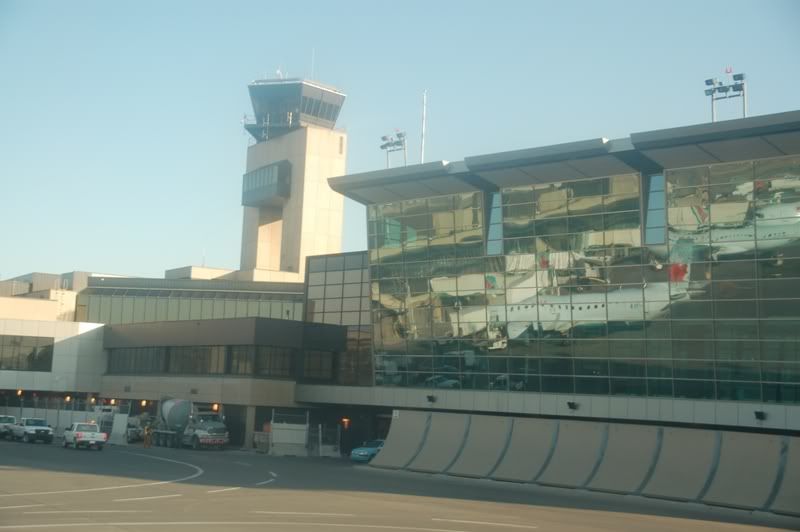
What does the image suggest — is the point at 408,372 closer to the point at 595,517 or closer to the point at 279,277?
the point at 595,517

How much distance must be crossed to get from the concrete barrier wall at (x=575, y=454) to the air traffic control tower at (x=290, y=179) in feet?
199

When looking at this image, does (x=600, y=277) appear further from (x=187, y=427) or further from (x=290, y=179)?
(x=290, y=179)

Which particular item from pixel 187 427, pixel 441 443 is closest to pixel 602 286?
pixel 441 443

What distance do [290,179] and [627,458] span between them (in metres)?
68.7

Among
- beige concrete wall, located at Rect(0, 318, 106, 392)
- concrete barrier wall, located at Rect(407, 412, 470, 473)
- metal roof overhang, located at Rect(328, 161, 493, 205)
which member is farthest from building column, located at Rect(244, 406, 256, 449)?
beige concrete wall, located at Rect(0, 318, 106, 392)

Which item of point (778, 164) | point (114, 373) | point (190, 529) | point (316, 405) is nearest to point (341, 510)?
point (190, 529)

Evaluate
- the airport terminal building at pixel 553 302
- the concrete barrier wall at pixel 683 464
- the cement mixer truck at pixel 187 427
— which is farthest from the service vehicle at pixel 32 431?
the concrete barrier wall at pixel 683 464

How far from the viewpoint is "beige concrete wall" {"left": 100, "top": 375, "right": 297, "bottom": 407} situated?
6412 cm

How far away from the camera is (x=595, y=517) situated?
29562mm

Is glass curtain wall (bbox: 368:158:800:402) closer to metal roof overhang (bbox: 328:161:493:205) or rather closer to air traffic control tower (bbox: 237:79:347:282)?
metal roof overhang (bbox: 328:161:493:205)

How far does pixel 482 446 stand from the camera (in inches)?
1827

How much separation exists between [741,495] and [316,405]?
37.8 meters

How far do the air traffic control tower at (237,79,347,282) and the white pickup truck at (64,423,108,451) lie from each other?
48.5 meters

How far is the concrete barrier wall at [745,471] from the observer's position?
34.9 metres
